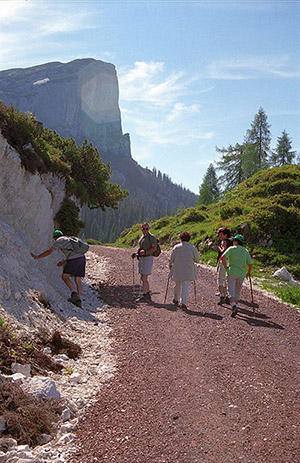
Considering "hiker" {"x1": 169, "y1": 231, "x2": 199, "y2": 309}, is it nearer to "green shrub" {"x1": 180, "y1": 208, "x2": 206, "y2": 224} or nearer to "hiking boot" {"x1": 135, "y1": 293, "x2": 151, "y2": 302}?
"hiking boot" {"x1": 135, "y1": 293, "x2": 151, "y2": 302}

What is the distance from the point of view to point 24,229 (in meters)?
11.3

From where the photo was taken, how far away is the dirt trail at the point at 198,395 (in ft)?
13.0

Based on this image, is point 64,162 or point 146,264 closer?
point 146,264

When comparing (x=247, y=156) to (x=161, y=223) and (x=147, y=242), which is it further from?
(x=147, y=242)

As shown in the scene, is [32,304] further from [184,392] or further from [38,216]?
[38,216]

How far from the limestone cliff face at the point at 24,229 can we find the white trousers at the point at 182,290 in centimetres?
356

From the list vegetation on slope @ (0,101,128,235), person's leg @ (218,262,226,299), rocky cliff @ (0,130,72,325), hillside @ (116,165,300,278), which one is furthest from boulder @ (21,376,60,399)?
hillside @ (116,165,300,278)

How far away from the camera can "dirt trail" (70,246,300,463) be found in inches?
155

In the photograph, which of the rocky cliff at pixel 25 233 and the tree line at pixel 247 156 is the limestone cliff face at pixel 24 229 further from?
the tree line at pixel 247 156

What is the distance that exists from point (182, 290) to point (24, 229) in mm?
5407

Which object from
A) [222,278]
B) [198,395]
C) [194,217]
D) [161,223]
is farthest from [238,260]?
[161,223]

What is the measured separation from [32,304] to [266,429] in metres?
5.38

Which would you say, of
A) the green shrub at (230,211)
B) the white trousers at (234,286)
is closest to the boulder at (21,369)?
the white trousers at (234,286)

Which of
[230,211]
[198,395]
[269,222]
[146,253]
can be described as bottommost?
[198,395]
